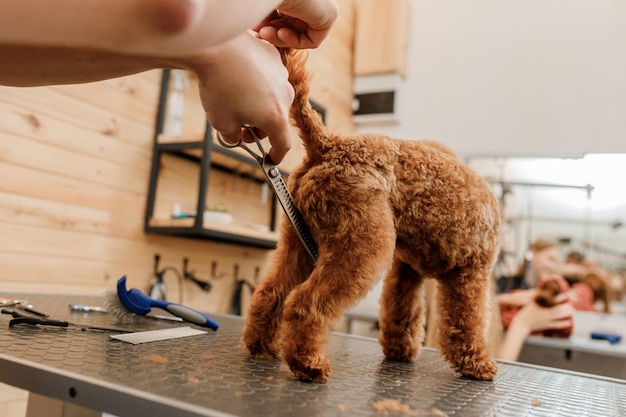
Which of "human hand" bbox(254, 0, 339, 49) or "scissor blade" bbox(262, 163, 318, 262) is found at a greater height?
"human hand" bbox(254, 0, 339, 49)

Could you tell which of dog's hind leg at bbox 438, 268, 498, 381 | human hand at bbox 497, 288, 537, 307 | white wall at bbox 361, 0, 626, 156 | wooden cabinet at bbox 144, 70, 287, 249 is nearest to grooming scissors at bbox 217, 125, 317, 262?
dog's hind leg at bbox 438, 268, 498, 381

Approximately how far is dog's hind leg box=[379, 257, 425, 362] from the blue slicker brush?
1.18ft

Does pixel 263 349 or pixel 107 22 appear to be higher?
pixel 107 22

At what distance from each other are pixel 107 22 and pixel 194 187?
72.9 inches

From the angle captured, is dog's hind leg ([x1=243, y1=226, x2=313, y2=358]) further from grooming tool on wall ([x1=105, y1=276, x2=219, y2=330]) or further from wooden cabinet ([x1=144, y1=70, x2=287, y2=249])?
wooden cabinet ([x1=144, y1=70, x2=287, y2=249])

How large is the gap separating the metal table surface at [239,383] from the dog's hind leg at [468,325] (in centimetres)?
3

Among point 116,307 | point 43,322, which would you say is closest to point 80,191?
point 116,307

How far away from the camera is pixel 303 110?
720 millimetres

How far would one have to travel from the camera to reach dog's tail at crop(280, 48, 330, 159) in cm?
71

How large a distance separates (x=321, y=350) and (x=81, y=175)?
136 cm

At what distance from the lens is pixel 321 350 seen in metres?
0.66

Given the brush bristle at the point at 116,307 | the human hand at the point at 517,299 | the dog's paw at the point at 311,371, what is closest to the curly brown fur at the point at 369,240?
the dog's paw at the point at 311,371

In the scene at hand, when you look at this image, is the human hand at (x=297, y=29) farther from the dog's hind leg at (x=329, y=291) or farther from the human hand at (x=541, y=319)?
the human hand at (x=541, y=319)

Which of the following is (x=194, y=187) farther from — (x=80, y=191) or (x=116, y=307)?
(x=116, y=307)
